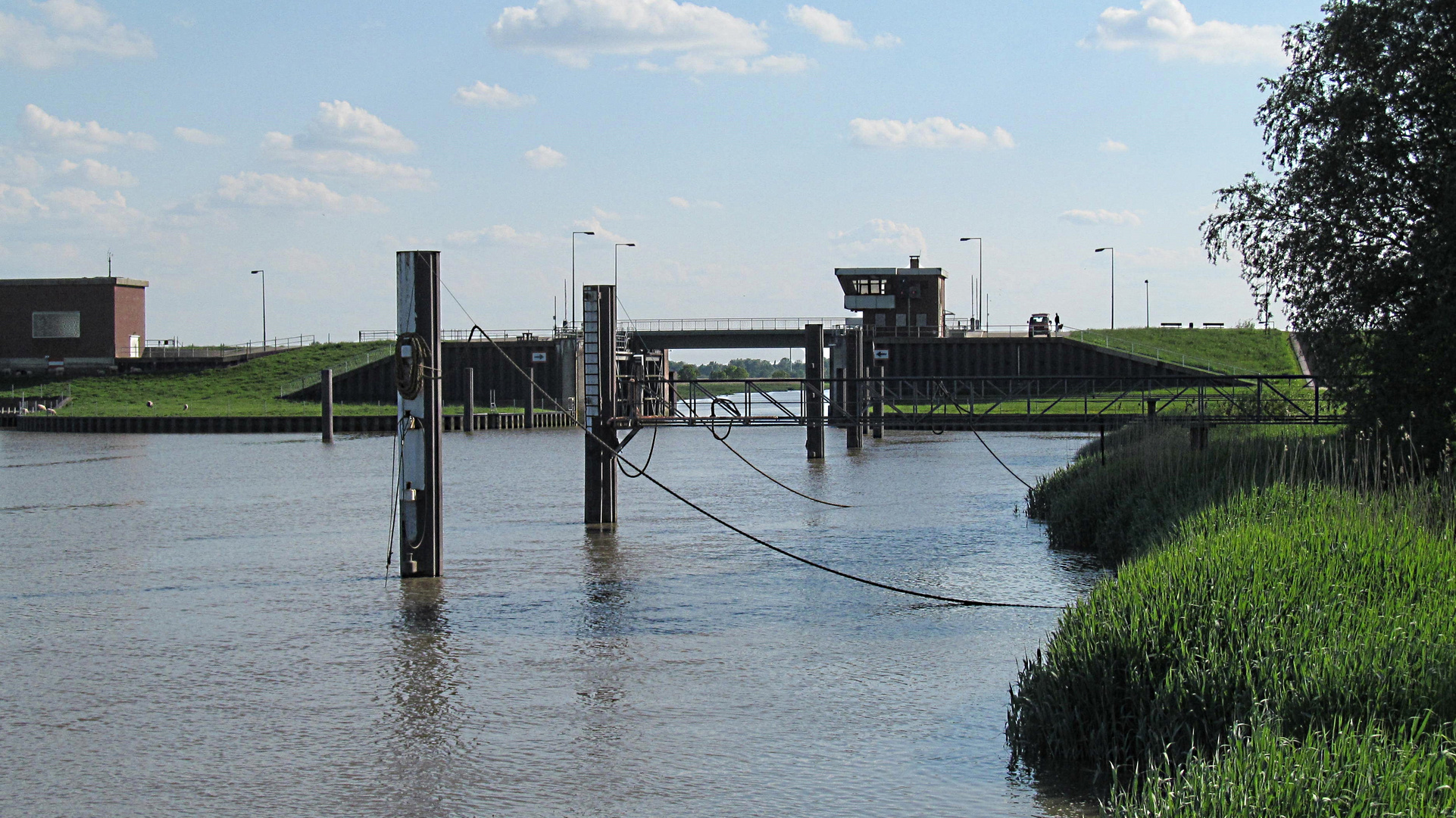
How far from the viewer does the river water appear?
1077cm

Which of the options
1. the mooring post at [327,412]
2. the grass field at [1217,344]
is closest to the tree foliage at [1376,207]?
the mooring post at [327,412]

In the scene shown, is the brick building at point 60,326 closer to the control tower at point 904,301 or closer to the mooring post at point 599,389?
the control tower at point 904,301

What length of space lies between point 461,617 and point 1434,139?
70.8ft

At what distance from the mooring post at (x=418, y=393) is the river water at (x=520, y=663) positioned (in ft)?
3.71

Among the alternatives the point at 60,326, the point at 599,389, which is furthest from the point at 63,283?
the point at 599,389

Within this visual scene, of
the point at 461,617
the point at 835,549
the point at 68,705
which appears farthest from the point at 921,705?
the point at 835,549

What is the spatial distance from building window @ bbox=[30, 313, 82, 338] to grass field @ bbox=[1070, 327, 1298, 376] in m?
76.1

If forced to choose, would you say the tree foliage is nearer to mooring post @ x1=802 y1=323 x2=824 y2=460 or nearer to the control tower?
mooring post @ x1=802 y1=323 x2=824 y2=460

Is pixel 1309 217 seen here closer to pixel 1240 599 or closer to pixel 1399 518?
pixel 1399 518

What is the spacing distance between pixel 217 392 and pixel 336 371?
8.49 metres

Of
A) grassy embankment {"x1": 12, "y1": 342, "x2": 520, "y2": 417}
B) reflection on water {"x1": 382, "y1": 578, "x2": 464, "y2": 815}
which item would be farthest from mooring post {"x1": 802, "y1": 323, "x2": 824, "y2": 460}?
grassy embankment {"x1": 12, "y1": 342, "x2": 520, "y2": 417}

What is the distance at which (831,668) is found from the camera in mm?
14766

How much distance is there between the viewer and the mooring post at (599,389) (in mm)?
26781

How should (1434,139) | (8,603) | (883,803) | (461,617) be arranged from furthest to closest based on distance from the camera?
1. (1434,139)
2. (8,603)
3. (461,617)
4. (883,803)
